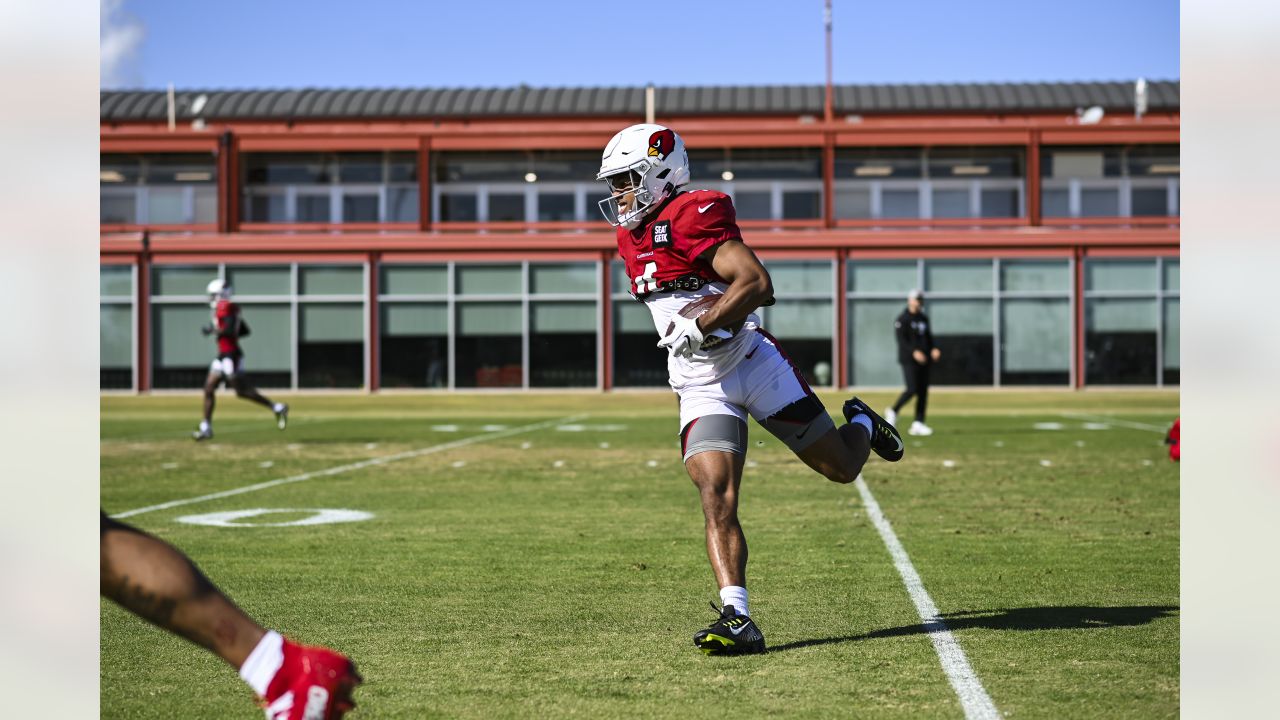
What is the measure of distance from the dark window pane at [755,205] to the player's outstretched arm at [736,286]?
93.9 ft

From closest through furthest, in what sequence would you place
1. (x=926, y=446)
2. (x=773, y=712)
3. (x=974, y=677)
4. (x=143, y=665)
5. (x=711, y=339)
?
(x=773, y=712)
(x=974, y=677)
(x=143, y=665)
(x=711, y=339)
(x=926, y=446)

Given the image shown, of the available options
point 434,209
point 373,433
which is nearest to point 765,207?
point 434,209

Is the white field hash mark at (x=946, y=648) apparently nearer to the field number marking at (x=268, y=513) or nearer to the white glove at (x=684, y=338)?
the white glove at (x=684, y=338)

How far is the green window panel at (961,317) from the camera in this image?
3350 cm

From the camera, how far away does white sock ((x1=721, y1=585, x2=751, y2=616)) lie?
586 centimetres

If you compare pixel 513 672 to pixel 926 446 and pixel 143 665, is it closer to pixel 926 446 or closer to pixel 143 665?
pixel 143 665

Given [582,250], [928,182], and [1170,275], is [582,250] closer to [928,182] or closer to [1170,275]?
[928,182]

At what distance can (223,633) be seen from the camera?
365cm

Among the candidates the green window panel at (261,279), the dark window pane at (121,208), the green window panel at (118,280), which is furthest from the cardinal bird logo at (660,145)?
the dark window pane at (121,208)

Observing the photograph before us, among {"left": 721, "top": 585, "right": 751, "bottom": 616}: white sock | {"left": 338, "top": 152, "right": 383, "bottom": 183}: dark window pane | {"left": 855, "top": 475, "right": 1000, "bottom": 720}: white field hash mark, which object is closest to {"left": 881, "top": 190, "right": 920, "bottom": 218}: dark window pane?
{"left": 338, "top": 152, "right": 383, "bottom": 183}: dark window pane

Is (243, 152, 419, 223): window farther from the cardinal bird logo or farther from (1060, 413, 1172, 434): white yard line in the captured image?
the cardinal bird logo

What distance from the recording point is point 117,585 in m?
3.63

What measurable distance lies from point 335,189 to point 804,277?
11.4m
